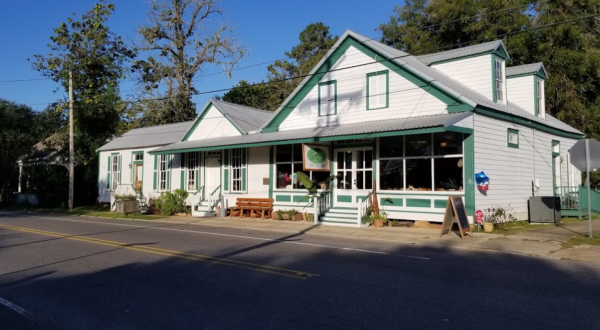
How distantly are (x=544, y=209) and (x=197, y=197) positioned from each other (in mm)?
15717

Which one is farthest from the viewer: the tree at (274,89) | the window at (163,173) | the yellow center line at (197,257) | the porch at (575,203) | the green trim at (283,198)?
the tree at (274,89)

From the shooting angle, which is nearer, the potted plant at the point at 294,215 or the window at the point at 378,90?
the window at the point at 378,90

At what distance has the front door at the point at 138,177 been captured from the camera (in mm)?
28344

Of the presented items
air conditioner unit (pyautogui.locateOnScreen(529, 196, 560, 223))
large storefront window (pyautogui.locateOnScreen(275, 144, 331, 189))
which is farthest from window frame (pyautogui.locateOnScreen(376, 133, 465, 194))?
air conditioner unit (pyautogui.locateOnScreen(529, 196, 560, 223))

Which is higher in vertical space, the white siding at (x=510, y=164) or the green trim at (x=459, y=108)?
the green trim at (x=459, y=108)

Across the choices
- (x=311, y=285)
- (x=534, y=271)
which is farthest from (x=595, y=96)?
(x=311, y=285)

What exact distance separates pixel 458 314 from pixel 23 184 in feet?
143

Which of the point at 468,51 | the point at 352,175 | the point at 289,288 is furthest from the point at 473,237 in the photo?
the point at 289,288

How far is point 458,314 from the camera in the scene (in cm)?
609

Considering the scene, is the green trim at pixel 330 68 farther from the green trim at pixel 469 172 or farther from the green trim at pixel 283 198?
the green trim at pixel 283 198

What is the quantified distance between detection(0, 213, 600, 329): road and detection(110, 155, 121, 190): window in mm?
18014

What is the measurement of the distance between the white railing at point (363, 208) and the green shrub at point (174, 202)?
1056cm

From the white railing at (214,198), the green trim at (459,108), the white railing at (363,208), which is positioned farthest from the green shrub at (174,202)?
the green trim at (459,108)

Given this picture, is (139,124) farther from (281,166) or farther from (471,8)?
(471,8)
